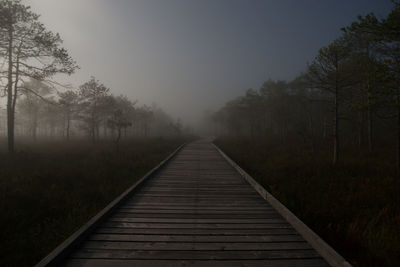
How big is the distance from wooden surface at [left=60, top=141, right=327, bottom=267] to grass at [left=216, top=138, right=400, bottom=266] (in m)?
0.99

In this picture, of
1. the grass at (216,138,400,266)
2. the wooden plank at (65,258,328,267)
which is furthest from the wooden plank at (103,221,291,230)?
the grass at (216,138,400,266)

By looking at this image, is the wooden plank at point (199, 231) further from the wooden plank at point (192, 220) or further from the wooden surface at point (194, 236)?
the wooden plank at point (192, 220)

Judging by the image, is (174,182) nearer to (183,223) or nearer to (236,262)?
(183,223)

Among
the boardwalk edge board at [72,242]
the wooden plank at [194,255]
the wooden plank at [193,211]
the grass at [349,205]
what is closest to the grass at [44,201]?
the boardwalk edge board at [72,242]

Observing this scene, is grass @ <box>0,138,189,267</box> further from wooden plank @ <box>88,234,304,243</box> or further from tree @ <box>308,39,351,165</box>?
tree @ <box>308,39,351,165</box>

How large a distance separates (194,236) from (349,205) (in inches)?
200

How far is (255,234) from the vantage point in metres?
3.27

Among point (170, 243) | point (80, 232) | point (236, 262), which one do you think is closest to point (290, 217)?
point (236, 262)

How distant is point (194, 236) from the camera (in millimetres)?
3188

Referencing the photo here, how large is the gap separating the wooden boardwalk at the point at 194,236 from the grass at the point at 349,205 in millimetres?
1000

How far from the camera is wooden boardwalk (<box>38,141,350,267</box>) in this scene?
2607 millimetres

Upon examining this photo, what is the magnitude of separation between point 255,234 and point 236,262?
2.85 feet

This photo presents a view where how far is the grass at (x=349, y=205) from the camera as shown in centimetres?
320

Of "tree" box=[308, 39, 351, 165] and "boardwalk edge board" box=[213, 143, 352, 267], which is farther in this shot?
"tree" box=[308, 39, 351, 165]
